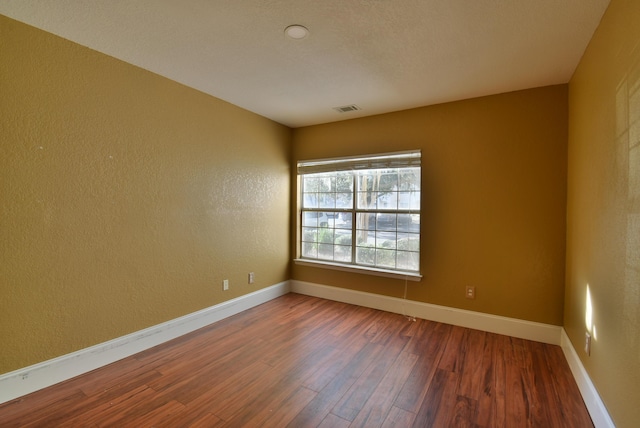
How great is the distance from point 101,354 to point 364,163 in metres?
3.23

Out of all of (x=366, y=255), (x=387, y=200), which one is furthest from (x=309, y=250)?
(x=387, y=200)

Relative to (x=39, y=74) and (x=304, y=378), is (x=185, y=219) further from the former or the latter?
(x=304, y=378)

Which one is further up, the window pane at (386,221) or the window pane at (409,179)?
the window pane at (409,179)

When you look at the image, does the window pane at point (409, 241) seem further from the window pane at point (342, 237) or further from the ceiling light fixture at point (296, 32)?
the ceiling light fixture at point (296, 32)

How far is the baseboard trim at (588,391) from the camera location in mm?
1578

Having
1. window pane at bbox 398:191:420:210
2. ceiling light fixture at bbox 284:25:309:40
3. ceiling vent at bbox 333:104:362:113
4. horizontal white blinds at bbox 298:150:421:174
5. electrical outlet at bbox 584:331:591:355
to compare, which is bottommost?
electrical outlet at bbox 584:331:591:355

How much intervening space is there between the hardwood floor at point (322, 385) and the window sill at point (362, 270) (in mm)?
613

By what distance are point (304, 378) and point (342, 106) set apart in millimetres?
2813

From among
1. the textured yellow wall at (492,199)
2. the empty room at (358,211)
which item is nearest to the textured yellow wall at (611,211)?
the empty room at (358,211)

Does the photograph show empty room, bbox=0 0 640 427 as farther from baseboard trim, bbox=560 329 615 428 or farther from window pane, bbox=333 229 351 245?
window pane, bbox=333 229 351 245

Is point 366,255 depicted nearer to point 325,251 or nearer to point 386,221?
point 386,221

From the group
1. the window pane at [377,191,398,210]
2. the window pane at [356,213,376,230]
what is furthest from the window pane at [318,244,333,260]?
the window pane at [377,191,398,210]

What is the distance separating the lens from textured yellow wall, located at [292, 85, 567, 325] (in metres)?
2.69

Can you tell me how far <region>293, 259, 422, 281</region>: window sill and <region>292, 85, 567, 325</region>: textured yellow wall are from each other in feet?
0.32
